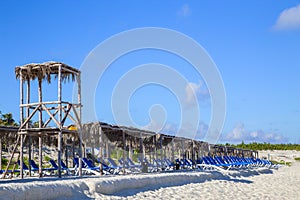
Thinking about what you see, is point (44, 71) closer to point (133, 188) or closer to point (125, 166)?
point (133, 188)

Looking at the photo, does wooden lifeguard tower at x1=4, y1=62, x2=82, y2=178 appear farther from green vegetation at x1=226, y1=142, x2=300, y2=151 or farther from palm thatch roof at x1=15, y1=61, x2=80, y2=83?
green vegetation at x1=226, y1=142, x2=300, y2=151

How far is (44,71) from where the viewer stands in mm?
12562

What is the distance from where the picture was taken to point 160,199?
9.29 metres

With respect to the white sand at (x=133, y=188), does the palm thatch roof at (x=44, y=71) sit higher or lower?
higher

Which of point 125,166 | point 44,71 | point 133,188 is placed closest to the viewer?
point 133,188

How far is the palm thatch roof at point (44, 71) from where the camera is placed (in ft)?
40.8

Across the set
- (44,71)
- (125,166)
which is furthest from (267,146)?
(44,71)

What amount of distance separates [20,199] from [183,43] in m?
16.1

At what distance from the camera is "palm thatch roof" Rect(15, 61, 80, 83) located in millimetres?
12438

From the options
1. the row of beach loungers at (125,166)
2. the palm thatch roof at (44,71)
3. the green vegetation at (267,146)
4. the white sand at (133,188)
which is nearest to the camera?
the white sand at (133,188)

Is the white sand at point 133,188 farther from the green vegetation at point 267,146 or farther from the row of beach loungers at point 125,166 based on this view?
the green vegetation at point 267,146

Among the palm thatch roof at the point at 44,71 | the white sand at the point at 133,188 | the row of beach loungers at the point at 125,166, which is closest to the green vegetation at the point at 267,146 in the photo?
the row of beach loungers at the point at 125,166

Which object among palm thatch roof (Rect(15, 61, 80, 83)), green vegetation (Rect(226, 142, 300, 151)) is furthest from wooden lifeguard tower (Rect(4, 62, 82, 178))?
green vegetation (Rect(226, 142, 300, 151))

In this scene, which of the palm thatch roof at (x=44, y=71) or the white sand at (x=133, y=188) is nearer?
the white sand at (x=133, y=188)
